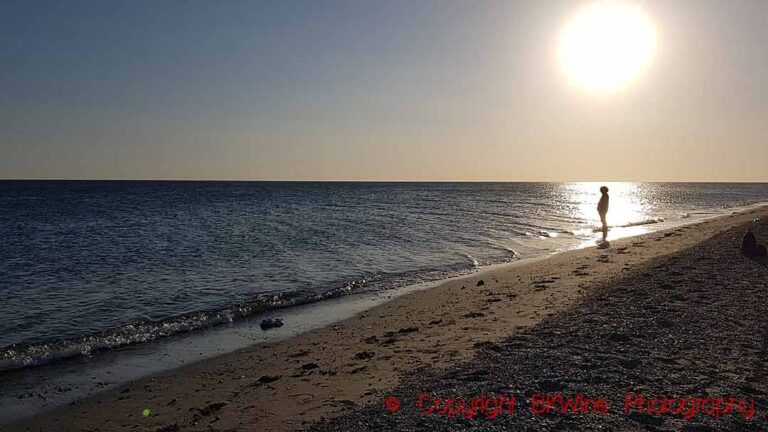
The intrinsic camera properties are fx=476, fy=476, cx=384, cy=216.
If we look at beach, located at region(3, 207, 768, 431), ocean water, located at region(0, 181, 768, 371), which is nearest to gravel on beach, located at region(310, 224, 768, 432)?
beach, located at region(3, 207, 768, 431)

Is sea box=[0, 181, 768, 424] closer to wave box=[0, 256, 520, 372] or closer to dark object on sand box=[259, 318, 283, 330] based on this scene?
wave box=[0, 256, 520, 372]

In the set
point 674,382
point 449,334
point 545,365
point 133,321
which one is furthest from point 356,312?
point 674,382

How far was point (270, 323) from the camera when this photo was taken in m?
11.6

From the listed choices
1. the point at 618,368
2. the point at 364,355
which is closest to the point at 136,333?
the point at 364,355

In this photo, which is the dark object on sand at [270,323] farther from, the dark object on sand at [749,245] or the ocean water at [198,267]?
the dark object on sand at [749,245]

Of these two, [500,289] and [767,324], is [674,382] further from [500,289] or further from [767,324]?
[500,289]

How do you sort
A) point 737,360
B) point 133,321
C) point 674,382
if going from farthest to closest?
point 133,321, point 737,360, point 674,382

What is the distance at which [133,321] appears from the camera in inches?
468

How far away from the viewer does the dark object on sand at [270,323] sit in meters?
11.5

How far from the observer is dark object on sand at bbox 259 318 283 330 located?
11.5m

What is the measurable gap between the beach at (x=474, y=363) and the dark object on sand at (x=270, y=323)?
4.11 ft

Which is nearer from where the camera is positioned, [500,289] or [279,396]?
[279,396]

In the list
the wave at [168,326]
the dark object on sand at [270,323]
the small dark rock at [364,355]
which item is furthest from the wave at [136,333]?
the small dark rock at [364,355]

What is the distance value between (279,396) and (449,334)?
3.77 meters
